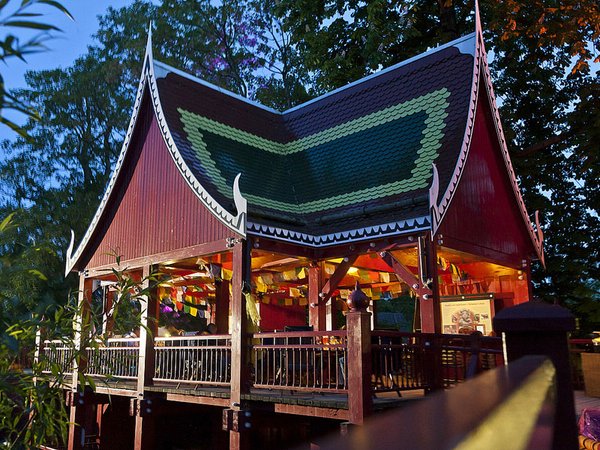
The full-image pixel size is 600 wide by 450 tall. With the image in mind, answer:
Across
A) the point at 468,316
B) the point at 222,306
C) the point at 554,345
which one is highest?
the point at 222,306

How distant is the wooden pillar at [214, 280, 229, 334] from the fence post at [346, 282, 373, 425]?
7.98m

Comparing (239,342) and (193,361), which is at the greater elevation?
(239,342)

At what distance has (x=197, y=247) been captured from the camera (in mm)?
10898

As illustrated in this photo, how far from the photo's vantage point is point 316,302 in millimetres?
11023

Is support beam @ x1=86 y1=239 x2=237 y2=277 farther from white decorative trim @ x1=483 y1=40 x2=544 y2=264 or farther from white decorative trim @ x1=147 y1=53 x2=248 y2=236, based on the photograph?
white decorative trim @ x1=483 y1=40 x2=544 y2=264

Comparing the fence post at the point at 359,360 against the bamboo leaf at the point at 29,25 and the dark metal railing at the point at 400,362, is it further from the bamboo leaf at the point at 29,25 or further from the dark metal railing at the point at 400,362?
the bamboo leaf at the point at 29,25

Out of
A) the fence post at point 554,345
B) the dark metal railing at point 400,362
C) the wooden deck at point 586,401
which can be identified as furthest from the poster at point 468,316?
the fence post at point 554,345

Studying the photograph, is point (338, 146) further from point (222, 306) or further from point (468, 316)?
point (222, 306)

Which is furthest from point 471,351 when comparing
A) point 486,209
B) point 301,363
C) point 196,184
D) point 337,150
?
point 337,150

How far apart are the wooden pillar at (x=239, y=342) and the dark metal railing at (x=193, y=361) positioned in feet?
1.17

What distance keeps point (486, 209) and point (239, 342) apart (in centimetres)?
583

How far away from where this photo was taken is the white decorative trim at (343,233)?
368 inches

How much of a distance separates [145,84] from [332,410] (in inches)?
346

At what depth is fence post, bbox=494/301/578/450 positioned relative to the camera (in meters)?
1.50
